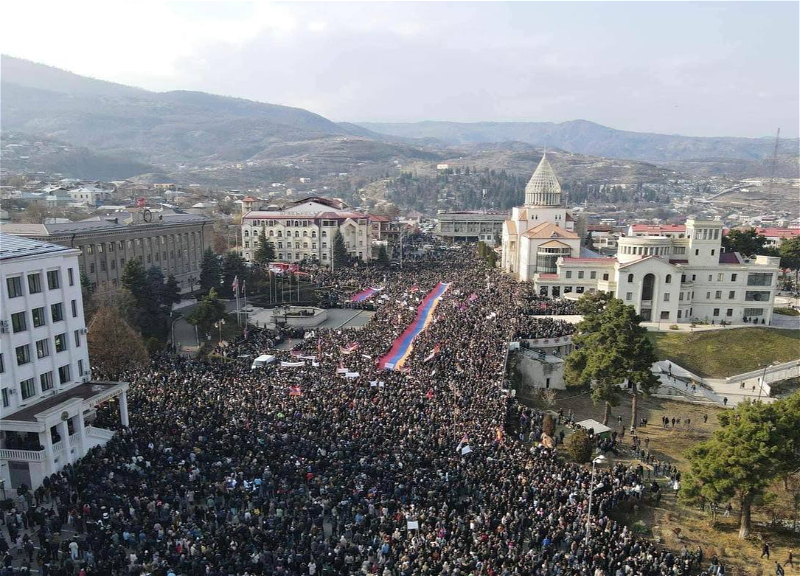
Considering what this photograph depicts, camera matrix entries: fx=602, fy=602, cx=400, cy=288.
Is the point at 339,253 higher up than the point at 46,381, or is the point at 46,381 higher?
the point at 46,381

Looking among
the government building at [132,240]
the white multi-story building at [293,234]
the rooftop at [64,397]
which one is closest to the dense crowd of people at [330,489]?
the rooftop at [64,397]

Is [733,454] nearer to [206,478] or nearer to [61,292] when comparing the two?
[206,478]

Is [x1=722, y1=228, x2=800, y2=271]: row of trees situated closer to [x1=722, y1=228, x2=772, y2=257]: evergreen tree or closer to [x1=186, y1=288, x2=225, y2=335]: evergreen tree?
[x1=722, y1=228, x2=772, y2=257]: evergreen tree

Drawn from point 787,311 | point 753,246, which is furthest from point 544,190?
point 787,311

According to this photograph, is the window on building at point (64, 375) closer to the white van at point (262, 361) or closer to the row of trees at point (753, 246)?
the white van at point (262, 361)

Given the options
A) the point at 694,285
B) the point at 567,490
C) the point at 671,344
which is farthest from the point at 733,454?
the point at 694,285

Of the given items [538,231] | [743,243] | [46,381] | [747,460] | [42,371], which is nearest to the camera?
[747,460]

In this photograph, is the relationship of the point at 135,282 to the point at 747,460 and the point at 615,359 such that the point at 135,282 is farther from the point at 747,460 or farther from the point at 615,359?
the point at 747,460

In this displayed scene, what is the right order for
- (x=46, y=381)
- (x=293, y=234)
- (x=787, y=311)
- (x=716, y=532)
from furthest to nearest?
(x=293, y=234)
(x=787, y=311)
(x=46, y=381)
(x=716, y=532)
